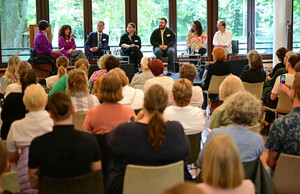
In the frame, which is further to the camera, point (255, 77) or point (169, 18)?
point (169, 18)

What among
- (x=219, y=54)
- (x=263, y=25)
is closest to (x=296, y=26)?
(x=263, y=25)

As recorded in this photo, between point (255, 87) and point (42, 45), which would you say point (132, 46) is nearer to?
point (42, 45)

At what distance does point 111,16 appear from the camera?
1368 cm

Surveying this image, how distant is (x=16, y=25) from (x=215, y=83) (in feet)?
23.2

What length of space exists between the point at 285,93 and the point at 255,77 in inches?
38.3

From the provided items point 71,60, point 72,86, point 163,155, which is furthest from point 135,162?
point 71,60

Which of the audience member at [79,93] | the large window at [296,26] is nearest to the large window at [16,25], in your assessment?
the large window at [296,26]

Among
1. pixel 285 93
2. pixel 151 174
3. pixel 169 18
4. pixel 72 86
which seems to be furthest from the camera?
pixel 169 18

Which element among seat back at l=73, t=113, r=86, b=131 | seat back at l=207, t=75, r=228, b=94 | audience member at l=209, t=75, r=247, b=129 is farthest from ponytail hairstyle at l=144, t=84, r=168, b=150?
seat back at l=207, t=75, r=228, b=94

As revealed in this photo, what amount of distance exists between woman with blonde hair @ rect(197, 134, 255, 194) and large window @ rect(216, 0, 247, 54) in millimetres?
12375

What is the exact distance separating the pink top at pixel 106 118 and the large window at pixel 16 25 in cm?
954

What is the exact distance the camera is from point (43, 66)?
10328mm

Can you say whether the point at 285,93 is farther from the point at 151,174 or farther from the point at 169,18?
the point at 169,18

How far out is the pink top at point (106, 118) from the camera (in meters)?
4.08
